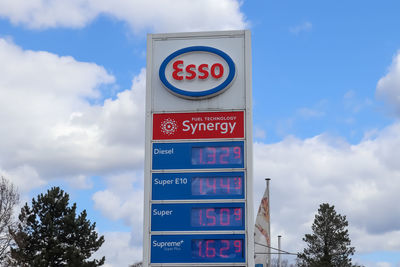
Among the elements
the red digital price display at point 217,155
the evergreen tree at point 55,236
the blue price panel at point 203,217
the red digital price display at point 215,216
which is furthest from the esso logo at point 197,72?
the evergreen tree at point 55,236

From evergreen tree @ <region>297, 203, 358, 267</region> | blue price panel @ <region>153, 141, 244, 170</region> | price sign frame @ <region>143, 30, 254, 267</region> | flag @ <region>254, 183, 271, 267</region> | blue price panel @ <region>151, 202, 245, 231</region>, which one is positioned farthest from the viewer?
evergreen tree @ <region>297, 203, 358, 267</region>

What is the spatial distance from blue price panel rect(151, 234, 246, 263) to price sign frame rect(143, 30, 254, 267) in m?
0.03

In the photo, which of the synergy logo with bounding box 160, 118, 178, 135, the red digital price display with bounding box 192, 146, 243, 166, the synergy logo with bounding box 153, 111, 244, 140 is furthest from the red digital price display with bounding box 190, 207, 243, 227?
the synergy logo with bounding box 160, 118, 178, 135

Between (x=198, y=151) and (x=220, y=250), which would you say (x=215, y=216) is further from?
(x=198, y=151)

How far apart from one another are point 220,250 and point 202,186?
2.09 metres

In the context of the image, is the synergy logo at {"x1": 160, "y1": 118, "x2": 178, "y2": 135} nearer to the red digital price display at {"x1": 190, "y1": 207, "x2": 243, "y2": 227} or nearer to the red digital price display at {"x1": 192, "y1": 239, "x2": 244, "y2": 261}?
the red digital price display at {"x1": 190, "y1": 207, "x2": 243, "y2": 227}

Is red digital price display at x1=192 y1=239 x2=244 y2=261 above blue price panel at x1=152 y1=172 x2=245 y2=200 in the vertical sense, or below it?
below

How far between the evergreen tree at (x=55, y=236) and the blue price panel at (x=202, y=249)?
29397 millimetres

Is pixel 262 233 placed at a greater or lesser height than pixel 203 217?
greater

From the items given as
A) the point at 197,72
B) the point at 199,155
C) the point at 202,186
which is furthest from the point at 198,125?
the point at 202,186

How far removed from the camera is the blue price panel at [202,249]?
1956 cm

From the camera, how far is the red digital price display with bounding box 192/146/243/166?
20.4m

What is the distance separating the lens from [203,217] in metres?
20.0

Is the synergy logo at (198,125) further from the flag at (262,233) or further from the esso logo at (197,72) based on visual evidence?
the flag at (262,233)
